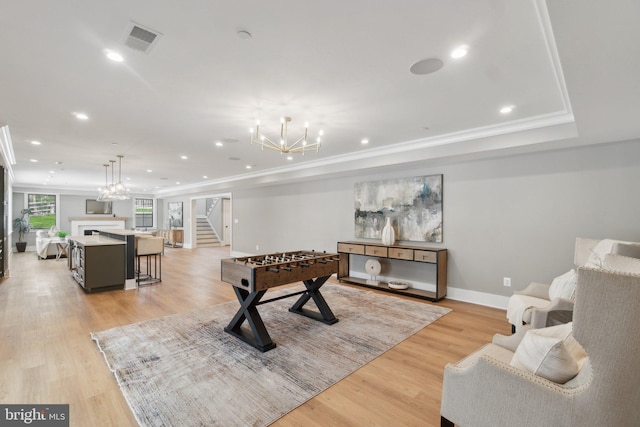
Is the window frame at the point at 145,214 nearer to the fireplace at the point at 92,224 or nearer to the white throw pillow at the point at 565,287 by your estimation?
the fireplace at the point at 92,224

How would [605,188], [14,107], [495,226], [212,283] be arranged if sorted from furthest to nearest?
[212,283], [495,226], [605,188], [14,107]

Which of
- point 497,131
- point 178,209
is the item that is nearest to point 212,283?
point 497,131

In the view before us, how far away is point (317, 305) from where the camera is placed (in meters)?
3.71

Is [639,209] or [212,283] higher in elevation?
[639,209]

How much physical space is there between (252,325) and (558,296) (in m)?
2.97

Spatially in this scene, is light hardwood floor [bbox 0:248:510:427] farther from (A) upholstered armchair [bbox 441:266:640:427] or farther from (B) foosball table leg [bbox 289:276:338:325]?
(B) foosball table leg [bbox 289:276:338:325]

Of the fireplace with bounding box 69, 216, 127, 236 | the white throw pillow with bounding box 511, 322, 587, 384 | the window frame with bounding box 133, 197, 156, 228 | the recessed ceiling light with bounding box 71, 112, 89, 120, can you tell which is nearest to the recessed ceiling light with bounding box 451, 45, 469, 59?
the white throw pillow with bounding box 511, 322, 587, 384

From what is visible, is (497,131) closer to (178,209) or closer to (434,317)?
(434,317)

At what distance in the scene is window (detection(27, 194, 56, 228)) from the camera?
1084 centimetres

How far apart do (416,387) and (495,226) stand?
3.04 m

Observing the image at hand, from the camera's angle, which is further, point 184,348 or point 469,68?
point 184,348

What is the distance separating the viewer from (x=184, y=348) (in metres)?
2.90

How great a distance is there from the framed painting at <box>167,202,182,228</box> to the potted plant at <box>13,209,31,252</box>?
467cm

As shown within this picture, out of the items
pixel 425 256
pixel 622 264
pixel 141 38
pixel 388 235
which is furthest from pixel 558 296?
pixel 141 38
